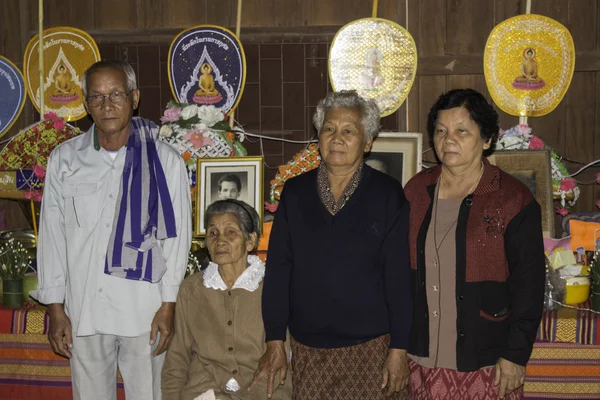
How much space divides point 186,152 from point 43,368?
129cm

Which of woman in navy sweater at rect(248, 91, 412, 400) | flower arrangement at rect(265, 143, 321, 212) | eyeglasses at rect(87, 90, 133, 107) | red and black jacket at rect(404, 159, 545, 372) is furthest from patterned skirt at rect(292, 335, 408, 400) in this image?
flower arrangement at rect(265, 143, 321, 212)

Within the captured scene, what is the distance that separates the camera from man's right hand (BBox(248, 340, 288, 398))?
2412 mm

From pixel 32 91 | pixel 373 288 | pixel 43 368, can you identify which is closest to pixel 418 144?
pixel 373 288

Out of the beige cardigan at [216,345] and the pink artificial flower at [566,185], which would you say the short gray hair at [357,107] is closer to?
the beige cardigan at [216,345]

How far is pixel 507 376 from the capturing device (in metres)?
2.20

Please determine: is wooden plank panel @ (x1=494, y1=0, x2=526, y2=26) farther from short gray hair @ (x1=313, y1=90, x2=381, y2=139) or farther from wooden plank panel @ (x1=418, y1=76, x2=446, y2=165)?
short gray hair @ (x1=313, y1=90, x2=381, y2=139)

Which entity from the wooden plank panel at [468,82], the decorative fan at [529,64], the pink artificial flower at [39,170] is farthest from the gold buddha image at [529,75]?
the pink artificial flower at [39,170]

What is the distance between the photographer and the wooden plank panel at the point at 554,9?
14.4ft

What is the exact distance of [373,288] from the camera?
2281 mm

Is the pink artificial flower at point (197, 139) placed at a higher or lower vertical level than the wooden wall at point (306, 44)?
lower

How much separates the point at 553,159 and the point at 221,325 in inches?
86.5

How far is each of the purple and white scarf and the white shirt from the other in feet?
0.11

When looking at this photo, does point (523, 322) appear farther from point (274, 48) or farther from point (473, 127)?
point (274, 48)

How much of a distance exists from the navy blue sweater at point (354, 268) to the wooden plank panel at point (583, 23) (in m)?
2.73
